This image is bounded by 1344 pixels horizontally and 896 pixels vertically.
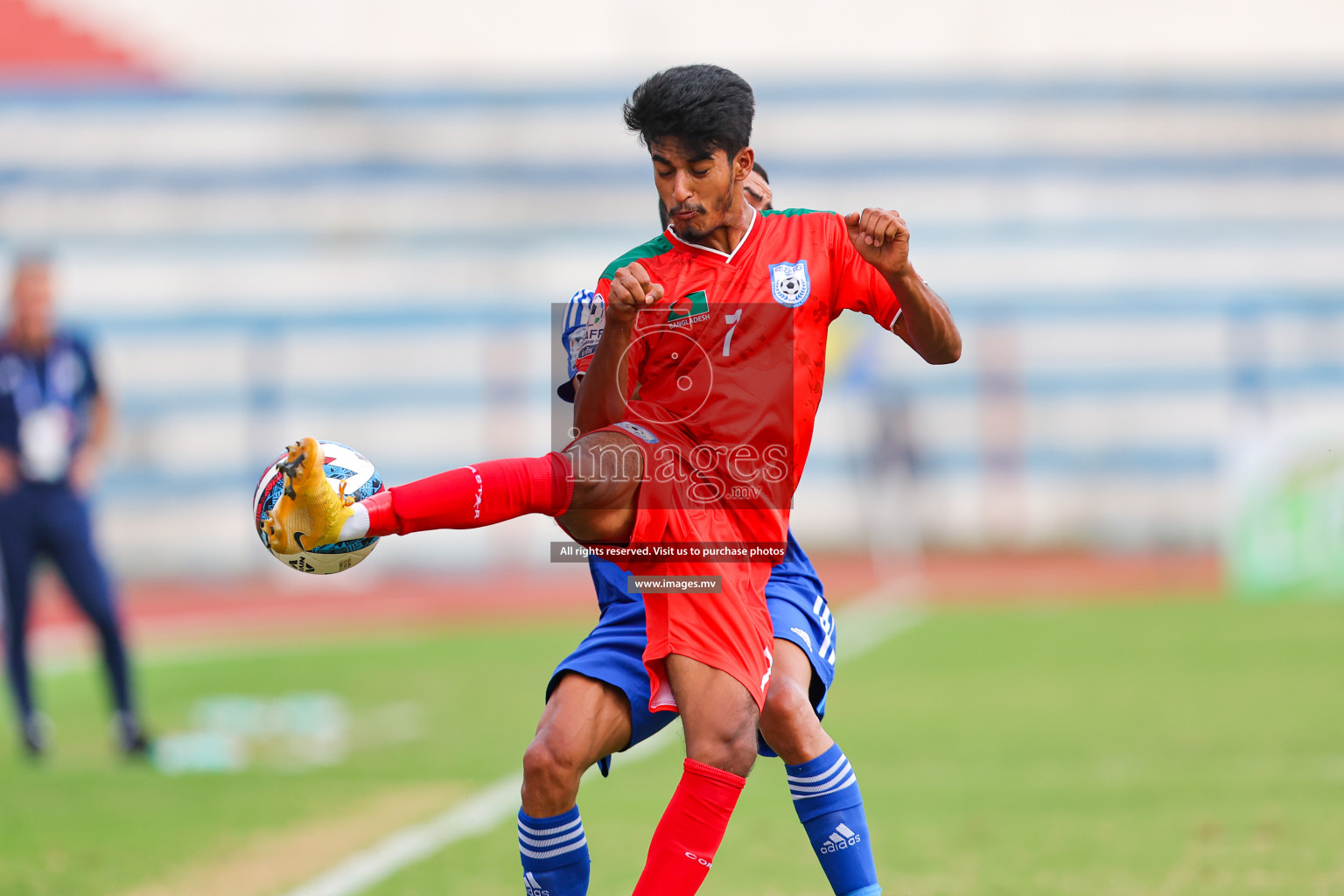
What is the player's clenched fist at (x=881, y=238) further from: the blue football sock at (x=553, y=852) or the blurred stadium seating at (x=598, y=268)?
the blurred stadium seating at (x=598, y=268)

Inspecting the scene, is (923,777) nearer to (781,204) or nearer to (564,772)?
(564,772)

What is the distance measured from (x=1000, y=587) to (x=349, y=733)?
9.84 metres

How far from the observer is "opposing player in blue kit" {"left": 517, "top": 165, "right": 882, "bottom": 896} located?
140 inches

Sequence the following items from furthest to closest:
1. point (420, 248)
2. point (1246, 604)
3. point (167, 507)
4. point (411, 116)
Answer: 1. point (411, 116)
2. point (420, 248)
3. point (167, 507)
4. point (1246, 604)

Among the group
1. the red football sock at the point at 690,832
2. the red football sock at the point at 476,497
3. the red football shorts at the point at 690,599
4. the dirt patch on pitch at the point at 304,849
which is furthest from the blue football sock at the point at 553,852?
the dirt patch on pitch at the point at 304,849

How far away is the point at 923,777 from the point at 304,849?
2734 millimetres

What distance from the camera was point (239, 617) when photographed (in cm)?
1487

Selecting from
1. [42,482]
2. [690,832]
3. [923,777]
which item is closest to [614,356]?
[690,832]

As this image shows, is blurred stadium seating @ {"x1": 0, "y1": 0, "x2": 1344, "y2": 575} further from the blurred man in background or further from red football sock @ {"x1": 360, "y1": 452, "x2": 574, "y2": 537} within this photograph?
red football sock @ {"x1": 360, "y1": 452, "x2": 574, "y2": 537}

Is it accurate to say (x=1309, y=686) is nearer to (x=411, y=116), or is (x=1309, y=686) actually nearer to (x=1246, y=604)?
(x=1246, y=604)

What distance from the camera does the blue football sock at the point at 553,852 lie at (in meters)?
3.59

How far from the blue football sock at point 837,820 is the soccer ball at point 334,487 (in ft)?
3.84

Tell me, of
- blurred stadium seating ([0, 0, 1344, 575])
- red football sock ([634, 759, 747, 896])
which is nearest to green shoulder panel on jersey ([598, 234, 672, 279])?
red football sock ([634, 759, 747, 896])

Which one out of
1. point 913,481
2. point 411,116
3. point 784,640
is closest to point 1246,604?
point 913,481
